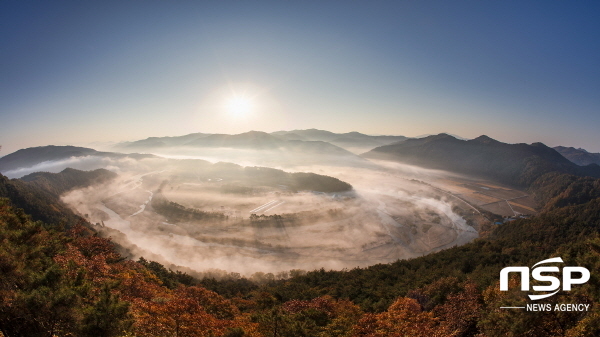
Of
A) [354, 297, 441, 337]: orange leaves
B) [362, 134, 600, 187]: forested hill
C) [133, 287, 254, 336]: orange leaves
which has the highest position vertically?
[362, 134, 600, 187]: forested hill

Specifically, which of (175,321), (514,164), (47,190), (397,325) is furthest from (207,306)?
(514,164)

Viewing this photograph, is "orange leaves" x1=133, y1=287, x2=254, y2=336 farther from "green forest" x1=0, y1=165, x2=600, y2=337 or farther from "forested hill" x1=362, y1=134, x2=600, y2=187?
"forested hill" x1=362, y1=134, x2=600, y2=187

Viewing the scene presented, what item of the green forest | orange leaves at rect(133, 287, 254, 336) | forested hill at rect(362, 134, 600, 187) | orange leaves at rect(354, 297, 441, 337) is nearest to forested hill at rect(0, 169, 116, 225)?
the green forest

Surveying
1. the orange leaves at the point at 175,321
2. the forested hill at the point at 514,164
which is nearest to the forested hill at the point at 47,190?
the orange leaves at the point at 175,321

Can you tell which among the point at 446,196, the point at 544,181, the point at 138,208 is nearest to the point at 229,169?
the point at 138,208

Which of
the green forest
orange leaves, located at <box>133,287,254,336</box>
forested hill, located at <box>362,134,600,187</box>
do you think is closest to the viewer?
the green forest

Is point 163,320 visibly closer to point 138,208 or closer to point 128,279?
point 128,279

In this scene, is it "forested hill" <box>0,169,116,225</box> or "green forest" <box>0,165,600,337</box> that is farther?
"forested hill" <box>0,169,116,225</box>

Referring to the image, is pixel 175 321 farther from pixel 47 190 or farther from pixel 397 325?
pixel 47 190
